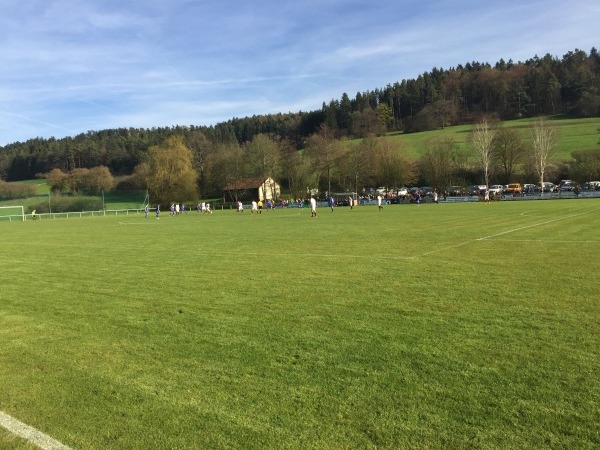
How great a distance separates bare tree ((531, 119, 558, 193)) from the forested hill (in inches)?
1543

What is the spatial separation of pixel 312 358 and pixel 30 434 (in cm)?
288

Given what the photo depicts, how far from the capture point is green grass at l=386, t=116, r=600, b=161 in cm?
8994

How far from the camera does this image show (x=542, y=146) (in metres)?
80.1

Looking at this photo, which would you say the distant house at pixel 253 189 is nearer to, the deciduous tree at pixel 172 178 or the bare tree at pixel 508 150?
the deciduous tree at pixel 172 178

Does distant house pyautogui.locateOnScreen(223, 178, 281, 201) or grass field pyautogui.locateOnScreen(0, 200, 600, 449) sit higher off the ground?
distant house pyautogui.locateOnScreen(223, 178, 281, 201)

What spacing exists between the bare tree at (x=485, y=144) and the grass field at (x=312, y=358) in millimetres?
75404

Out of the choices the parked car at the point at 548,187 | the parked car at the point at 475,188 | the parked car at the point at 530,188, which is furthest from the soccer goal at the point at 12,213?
the parked car at the point at 548,187

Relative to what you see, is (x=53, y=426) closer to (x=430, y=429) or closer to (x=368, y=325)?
(x=430, y=429)

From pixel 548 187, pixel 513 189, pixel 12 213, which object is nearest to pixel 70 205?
pixel 12 213

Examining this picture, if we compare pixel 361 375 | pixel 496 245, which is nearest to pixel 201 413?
pixel 361 375

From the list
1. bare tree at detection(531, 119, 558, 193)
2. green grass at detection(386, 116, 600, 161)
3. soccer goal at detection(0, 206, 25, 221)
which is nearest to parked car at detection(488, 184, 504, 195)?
bare tree at detection(531, 119, 558, 193)

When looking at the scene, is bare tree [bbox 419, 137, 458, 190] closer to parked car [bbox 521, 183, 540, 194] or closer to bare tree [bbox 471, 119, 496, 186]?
bare tree [bbox 471, 119, 496, 186]

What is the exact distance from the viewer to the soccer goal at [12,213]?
66.1 m

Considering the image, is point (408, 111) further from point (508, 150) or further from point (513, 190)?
point (513, 190)
